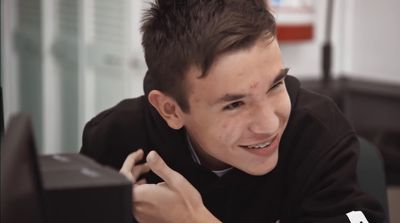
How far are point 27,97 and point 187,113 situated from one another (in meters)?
2.80

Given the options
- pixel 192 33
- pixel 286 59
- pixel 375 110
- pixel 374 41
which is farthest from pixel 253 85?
pixel 374 41

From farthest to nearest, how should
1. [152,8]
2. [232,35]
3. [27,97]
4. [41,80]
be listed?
[27,97] → [41,80] → [152,8] → [232,35]

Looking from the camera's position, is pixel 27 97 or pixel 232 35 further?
pixel 27 97

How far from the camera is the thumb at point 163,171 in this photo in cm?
126

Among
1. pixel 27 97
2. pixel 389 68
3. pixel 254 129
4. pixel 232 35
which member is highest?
pixel 232 35

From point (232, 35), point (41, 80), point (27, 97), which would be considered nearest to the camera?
point (232, 35)

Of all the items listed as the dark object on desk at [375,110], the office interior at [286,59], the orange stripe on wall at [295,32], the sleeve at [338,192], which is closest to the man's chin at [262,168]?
the sleeve at [338,192]

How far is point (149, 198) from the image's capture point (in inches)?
49.1

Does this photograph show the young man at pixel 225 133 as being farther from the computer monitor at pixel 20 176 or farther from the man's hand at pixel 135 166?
the computer monitor at pixel 20 176

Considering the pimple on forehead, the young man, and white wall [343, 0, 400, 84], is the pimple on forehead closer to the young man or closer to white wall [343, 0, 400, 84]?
the young man

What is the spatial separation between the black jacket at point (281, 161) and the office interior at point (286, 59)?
1.24m

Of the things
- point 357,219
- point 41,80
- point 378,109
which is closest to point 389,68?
point 378,109

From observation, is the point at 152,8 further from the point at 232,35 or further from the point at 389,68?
the point at 389,68

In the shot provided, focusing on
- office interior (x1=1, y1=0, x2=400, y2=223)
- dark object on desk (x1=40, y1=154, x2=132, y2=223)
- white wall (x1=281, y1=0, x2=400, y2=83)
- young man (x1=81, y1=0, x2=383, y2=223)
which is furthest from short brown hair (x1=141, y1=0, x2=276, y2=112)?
white wall (x1=281, y1=0, x2=400, y2=83)
